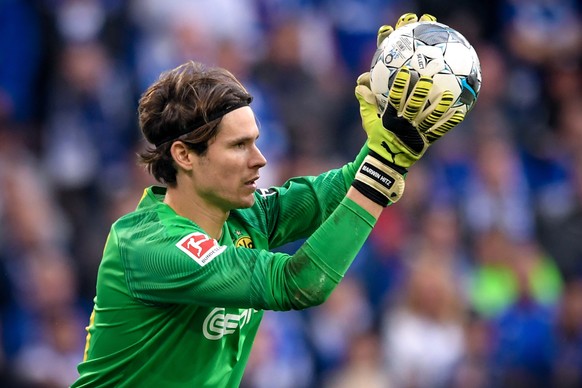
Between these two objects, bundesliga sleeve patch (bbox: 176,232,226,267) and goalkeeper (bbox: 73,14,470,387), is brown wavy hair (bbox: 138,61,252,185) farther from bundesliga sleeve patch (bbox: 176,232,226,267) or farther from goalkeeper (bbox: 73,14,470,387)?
bundesliga sleeve patch (bbox: 176,232,226,267)

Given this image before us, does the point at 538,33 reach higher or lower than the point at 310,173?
higher

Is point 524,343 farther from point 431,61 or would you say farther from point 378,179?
point 378,179

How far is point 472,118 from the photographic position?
11.0 metres

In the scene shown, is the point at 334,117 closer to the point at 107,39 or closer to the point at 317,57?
the point at 317,57

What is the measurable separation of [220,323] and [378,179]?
958mm

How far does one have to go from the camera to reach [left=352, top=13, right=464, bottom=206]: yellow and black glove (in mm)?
4203

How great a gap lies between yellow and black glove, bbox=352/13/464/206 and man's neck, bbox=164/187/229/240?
73cm

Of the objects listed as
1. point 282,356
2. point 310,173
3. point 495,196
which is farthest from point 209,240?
point 495,196

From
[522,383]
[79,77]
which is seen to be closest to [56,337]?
[79,77]

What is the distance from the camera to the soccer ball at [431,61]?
4387mm

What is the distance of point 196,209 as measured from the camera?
4.66 metres

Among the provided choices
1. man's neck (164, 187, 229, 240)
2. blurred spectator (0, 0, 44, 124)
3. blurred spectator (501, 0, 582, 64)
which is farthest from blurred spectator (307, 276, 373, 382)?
man's neck (164, 187, 229, 240)

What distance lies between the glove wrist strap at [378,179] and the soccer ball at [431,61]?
30cm

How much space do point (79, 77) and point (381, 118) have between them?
5918 mm
